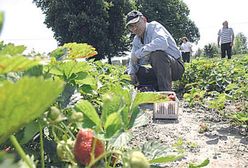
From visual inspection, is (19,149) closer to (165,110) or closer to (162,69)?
(165,110)

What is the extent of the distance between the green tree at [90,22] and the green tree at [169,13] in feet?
25.0

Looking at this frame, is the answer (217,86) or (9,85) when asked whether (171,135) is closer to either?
(9,85)

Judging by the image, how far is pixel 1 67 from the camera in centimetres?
34

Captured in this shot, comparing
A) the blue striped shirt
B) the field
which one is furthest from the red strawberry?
the blue striped shirt

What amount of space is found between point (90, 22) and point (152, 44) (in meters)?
19.6

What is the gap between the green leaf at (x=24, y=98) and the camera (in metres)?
0.29

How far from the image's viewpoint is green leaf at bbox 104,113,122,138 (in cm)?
50

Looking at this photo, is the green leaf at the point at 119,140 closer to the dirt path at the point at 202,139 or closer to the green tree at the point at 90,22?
the dirt path at the point at 202,139

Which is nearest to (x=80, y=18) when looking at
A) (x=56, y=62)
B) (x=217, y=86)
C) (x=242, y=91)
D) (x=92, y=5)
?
(x=92, y=5)

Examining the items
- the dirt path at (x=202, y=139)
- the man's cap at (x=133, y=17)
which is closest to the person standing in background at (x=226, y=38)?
the man's cap at (x=133, y=17)

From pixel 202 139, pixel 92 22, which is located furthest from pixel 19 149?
pixel 92 22

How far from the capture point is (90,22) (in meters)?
22.3

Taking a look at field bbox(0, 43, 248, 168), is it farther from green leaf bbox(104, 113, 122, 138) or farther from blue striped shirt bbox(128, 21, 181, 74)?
blue striped shirt bbox(128, 21, 181, 74)

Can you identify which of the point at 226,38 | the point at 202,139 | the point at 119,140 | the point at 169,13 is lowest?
the point at 202,139
